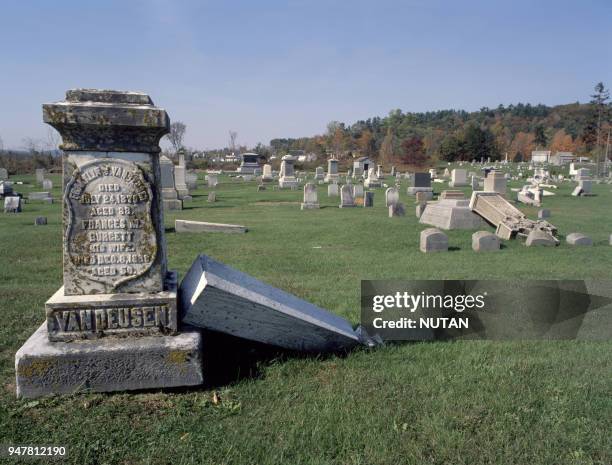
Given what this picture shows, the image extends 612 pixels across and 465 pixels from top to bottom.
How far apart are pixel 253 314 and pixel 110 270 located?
3.89 feet

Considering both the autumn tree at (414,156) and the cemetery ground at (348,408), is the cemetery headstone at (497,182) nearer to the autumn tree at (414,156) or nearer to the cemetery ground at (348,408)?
the cemetery ground at (348,408)

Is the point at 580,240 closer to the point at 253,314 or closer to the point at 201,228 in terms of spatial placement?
the point at 201,228

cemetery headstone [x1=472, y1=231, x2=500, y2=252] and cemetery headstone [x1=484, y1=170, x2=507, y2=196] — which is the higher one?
cemetery headstone [x1=484, y1=170, x2=507, y2=196]

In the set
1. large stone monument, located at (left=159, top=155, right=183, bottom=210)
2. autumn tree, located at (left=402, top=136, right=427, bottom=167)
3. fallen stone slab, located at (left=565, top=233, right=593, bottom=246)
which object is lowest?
fallen stone slab, located at (left=565, top=233, right=593, bottom=246)

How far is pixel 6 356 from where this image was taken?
4.03 m

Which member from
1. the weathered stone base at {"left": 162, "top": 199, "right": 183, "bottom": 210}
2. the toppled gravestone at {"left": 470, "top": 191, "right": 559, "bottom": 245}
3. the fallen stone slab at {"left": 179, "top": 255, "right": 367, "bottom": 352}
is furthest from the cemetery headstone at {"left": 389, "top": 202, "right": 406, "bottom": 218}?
the fallen stone slab at {"left": 179, "top": 255, "right": 367, "bottom": 352}

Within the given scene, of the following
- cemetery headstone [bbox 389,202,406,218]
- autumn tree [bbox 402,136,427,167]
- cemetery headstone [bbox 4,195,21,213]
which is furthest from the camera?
autumn tree [bbox 402,136,427,167]

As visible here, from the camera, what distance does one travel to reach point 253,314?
3.67 meters

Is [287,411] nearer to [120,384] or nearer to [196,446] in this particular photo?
[196,446]

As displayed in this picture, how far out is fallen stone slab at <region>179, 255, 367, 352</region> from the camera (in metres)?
3.55

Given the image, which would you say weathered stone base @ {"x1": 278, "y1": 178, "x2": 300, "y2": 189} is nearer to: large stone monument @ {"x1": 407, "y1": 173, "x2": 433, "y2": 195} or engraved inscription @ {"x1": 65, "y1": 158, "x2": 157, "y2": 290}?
large stone monument @ {"x1": 407, "y1": 173, "x2": 433, "y2": 195}

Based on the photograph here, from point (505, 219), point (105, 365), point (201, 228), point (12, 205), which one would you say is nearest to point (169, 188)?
point (12, 205)

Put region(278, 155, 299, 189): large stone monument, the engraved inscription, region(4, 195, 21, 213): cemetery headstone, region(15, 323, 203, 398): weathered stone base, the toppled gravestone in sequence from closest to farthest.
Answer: region(15, 323, 203, 398): weathered stone base < the engraved inscription < the toppled gravestone < region(4, 195, 21, 213): cemetery headstone < region(278, 155, 299, 189): large stone monument

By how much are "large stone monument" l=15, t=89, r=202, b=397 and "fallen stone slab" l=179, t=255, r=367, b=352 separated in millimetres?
197
